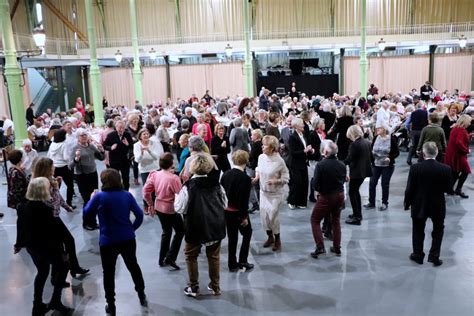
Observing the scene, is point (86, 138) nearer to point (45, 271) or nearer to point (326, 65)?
point (45, 271)

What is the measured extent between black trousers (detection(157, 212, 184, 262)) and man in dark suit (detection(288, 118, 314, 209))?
2707 millimetres

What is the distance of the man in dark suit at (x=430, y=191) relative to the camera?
500 cm

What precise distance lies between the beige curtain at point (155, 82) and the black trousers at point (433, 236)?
20.6m

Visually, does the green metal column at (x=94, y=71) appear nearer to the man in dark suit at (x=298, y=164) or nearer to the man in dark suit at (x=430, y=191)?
the man in dark suit at (x=298, y=164)

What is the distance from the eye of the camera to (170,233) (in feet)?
17.4

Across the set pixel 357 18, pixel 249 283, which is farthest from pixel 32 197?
pixel 357 18

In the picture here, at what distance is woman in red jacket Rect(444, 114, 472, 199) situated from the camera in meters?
7.44

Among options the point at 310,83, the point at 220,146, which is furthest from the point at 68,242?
the point at 310,83

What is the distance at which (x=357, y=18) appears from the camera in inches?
939

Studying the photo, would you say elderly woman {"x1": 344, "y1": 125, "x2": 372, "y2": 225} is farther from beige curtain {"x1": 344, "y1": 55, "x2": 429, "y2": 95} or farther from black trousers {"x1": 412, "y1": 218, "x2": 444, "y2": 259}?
beige curtain {"x1": 344, "y1": 55, "x2": 429, "y2": 95}

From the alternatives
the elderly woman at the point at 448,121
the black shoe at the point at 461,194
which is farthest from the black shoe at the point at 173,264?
the elderly woman at the point at 448,121

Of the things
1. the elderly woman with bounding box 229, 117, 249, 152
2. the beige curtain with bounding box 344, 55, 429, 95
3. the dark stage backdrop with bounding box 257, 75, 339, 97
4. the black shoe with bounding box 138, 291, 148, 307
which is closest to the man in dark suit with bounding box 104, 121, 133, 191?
the elderly woman with bounding box 229, 117, 249, 152

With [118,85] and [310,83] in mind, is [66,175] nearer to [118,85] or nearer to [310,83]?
[310,83]

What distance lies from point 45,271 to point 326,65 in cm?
2309
